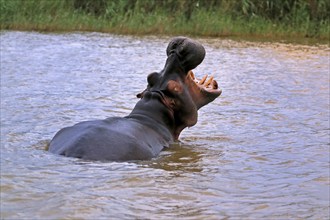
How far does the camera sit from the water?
148 inches

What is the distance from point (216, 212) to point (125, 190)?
0.60m

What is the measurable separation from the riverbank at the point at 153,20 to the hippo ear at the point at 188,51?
36.8 ft

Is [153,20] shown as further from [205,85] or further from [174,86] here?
[174,86]

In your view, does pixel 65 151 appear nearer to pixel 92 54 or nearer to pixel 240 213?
pixel 240 213

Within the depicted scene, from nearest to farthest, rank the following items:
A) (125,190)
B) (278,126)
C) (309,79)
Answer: (125,190)
(278,126)
(309,79)

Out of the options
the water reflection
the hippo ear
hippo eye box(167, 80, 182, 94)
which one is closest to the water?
the water reflection

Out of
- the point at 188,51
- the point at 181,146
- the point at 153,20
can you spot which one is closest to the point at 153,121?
the point at 181,146

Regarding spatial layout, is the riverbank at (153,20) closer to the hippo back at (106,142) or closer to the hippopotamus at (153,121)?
the hippopotamus at (153,121)

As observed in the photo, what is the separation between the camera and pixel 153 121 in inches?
212

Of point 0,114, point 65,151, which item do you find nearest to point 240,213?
point 65,151

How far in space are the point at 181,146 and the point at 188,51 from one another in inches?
31.2

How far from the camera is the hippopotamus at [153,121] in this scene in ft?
15.2

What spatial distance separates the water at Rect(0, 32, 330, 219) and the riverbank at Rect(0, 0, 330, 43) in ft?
14.3

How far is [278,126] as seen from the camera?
6.75m
